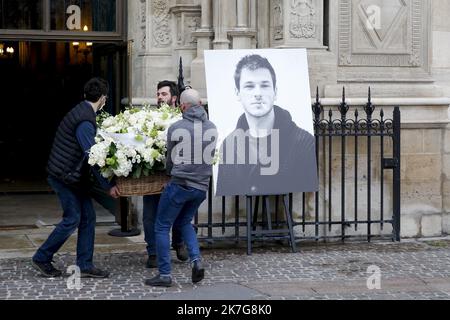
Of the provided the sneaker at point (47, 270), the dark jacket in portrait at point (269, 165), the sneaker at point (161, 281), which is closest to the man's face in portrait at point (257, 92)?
the dark jacket in portrait at point (269, 165)

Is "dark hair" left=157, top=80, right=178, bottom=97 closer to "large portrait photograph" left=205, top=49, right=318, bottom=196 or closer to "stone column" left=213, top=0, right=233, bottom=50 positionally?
"large portrait photograph" left=205, top=49, right=318, bottom=196

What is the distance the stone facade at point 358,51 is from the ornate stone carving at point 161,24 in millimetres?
13

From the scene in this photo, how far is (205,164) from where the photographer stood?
8.30m

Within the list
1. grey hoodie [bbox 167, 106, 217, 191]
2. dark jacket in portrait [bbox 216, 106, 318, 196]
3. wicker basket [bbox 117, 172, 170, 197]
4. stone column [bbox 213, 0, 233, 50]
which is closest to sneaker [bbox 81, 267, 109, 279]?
wicker basket [bbox 117, 172, 170, 197]

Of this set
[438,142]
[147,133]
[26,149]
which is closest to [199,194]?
[147,133]

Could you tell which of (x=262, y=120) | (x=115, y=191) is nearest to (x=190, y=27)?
(x=262, y=120)

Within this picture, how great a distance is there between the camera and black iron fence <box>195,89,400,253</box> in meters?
10.5

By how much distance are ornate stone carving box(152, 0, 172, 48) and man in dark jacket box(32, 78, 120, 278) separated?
297cm

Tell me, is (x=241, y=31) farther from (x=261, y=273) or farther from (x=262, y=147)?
(x=261, y=273)

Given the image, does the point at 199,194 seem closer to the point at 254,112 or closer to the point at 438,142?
the point at 254,112

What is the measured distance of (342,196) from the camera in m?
10.5

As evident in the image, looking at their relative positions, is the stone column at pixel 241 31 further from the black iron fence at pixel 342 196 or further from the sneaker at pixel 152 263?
the sneaker at pixel 152 263

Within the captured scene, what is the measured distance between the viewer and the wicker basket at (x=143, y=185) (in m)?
8.66
